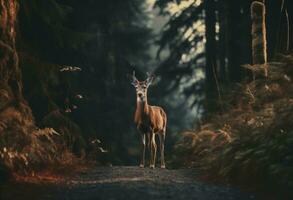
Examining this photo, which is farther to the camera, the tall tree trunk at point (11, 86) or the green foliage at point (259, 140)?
the tall tree trunk at point (11, 86)

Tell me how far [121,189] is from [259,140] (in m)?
2.95

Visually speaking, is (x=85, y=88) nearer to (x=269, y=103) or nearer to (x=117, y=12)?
(x=117, y=12)

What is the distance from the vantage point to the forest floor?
37.0 ft

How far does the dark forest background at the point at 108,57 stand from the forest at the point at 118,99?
0.05 meters

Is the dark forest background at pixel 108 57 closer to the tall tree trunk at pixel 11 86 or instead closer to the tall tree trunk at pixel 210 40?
the tall tree trunk at pixel 210 40

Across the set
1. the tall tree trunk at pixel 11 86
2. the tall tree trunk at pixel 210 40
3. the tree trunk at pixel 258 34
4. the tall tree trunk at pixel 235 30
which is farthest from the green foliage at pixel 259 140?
the tall tree trunk at pixel 210 40

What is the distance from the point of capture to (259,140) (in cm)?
1316

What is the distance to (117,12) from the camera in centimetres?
3034

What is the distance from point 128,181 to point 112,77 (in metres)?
15.7

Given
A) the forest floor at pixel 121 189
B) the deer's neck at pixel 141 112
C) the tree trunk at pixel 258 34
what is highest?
the tree trunk at pixel 258 34

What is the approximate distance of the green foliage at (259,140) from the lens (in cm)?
1175

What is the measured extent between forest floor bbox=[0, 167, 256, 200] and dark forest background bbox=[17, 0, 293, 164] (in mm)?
3692

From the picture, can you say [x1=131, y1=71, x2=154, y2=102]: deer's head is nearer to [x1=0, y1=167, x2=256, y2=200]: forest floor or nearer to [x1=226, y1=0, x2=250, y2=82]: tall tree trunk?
[x1=226, y1=0, x2=250, y2=82]: tall tree trunk

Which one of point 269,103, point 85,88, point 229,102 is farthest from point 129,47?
point 269,103
